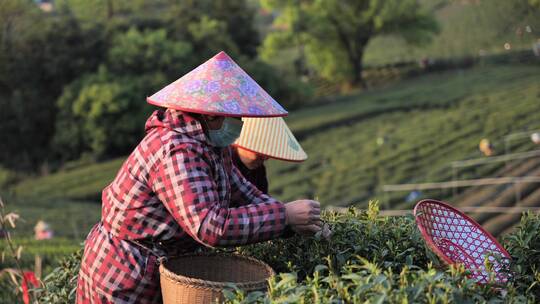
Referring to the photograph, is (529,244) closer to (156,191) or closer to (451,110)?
(156,191)

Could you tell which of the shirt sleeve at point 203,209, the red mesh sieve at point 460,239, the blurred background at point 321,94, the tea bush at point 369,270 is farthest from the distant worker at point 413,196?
the shirt sleeve at point 203,209

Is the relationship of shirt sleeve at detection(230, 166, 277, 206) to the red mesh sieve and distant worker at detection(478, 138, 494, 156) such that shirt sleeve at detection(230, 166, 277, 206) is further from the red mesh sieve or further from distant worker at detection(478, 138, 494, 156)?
distant worker at detection(478, 138, 494, 156)

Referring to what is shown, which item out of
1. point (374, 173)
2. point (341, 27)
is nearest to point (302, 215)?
point (374, 173)

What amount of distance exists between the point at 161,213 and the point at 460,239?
1.18 m

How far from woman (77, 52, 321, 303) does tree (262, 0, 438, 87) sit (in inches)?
1536

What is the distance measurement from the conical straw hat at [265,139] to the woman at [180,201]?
1.19m

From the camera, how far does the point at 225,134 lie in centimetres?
270

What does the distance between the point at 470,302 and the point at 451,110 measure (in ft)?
96.6

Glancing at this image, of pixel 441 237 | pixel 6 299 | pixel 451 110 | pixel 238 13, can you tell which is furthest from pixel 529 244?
pixel 238 13

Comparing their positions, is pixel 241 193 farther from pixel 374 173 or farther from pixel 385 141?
pixel 385 141

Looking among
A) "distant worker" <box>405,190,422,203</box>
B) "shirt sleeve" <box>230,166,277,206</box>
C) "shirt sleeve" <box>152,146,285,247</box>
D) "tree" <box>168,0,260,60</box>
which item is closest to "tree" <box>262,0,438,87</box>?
"tree" <box>168,0,260,60</box>

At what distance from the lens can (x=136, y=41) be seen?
1383 inches

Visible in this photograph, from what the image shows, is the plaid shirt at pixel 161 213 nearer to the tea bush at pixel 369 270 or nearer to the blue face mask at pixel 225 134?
the blue face mask at pixel 225 134

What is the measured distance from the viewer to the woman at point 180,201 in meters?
2.41
